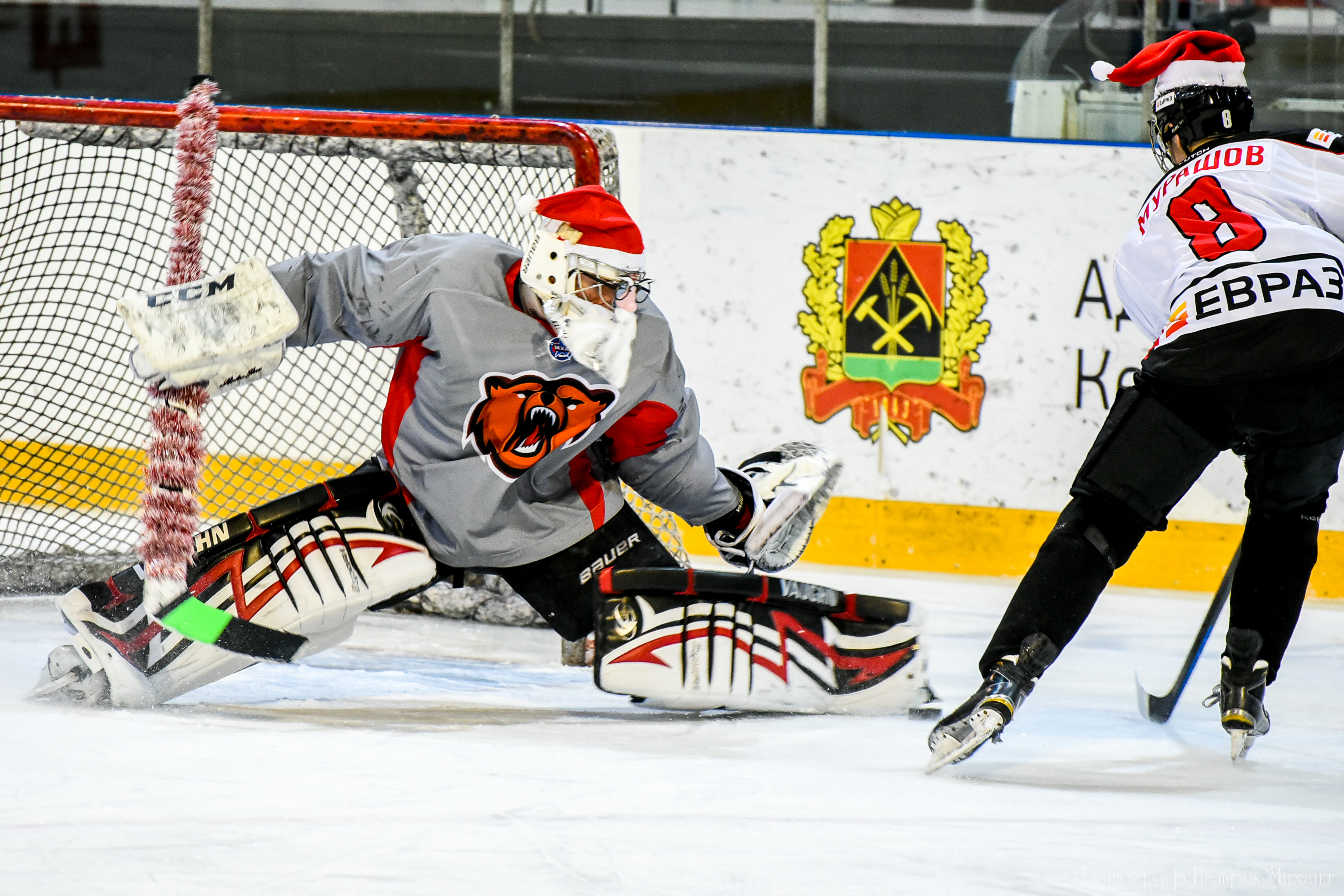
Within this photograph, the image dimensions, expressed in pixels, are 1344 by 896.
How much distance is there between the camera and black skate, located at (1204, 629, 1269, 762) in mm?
1828

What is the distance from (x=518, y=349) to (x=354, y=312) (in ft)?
0.79

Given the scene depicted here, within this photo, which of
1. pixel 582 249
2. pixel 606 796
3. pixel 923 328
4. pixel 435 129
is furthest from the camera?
pixel 923 328

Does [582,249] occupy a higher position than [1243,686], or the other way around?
[582,249]

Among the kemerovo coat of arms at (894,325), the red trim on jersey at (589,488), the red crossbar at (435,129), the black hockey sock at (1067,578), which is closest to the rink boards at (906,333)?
the kemerovo coat of arms at (894,325)

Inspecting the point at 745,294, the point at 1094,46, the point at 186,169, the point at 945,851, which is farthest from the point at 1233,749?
the point at 1094,46

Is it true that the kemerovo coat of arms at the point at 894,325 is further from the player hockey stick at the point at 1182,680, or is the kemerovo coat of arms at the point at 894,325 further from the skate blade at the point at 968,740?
the skate blade at the point at 968,740

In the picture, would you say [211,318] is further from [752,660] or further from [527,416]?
[752,660]

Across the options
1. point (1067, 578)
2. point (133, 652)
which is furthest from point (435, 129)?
point (1067, 578)

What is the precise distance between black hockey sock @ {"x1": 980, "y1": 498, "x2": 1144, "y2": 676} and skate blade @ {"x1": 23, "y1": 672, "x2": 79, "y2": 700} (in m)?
1.26

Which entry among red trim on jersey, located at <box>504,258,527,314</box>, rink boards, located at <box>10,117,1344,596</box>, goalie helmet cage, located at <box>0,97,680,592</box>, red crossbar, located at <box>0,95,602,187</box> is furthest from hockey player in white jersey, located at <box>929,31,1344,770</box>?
rink boards, located at <box>10,117,1344,596</box>

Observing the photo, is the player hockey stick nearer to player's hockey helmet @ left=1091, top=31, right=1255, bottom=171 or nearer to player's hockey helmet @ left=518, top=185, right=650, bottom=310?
player's hockey helmet @ left=1091, top=31, right=1255, bottom=171

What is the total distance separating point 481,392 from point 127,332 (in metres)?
1.67

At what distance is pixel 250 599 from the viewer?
1.90m

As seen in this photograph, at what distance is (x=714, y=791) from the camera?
158 centimetres
